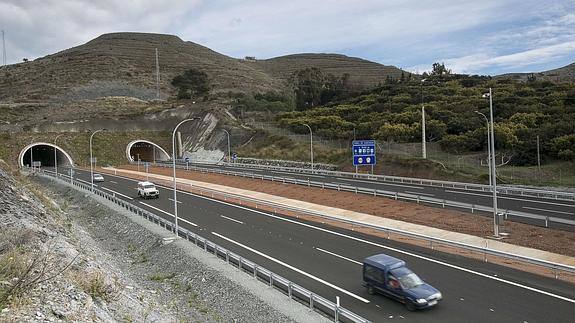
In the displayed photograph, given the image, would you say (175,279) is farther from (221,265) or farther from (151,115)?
(151,115)

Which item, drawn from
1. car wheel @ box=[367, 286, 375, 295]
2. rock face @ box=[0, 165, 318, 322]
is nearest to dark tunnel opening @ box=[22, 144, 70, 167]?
rock face @ box=[0, 165, 318, 322]

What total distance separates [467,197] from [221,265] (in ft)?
83.4

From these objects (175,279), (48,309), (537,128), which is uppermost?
(537,128)

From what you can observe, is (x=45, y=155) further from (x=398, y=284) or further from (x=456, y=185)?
(x=398, y=284)

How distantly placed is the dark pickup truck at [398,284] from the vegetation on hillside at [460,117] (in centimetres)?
4503

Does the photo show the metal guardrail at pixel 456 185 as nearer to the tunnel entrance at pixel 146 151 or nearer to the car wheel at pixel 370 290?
the car wheel at pixel 370 290

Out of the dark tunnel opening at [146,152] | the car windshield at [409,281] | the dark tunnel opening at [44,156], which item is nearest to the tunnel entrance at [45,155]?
the dark tunnel opening at [44,156]

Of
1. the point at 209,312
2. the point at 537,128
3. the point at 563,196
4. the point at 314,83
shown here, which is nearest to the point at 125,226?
the point at 209,312

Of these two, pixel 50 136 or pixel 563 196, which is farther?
pixel 50 136

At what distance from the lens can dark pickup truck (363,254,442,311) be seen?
16016 mm

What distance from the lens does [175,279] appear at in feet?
74.4

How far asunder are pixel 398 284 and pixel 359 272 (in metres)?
4.39

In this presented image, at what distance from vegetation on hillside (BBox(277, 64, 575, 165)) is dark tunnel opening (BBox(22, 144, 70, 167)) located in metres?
42.5

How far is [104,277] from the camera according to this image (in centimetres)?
1930
